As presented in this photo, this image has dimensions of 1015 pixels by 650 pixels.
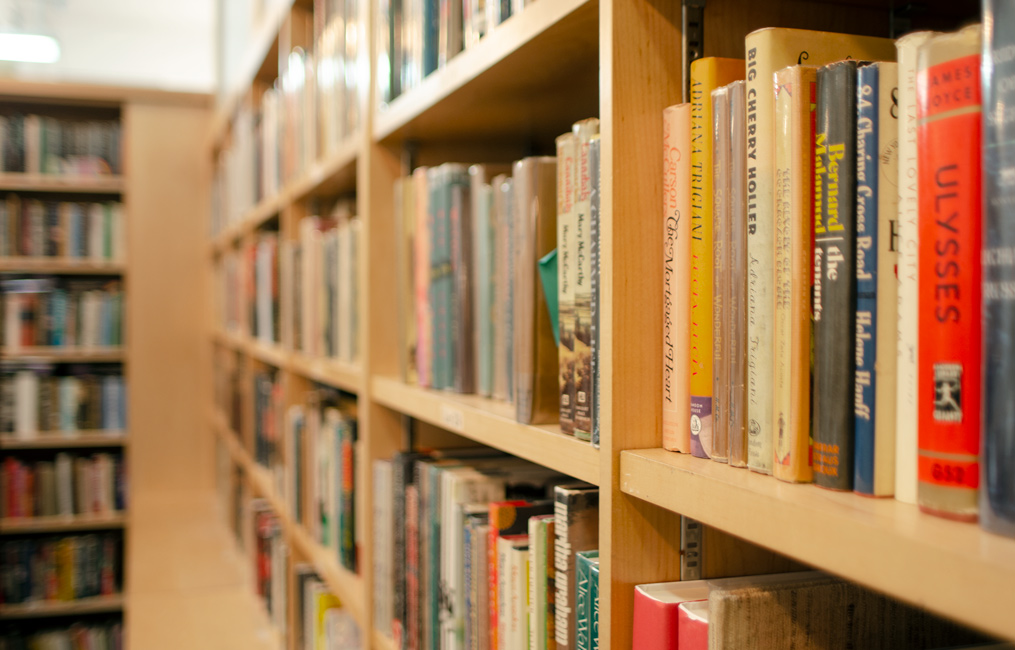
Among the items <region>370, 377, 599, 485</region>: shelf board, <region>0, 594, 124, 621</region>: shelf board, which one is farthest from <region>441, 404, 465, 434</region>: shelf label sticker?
<region>0, 594, 124, 621</region>: shelf board

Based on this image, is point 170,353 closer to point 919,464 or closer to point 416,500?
point 416,500

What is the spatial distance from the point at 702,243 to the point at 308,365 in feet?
4.03

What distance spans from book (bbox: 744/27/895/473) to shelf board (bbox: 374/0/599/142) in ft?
0.61

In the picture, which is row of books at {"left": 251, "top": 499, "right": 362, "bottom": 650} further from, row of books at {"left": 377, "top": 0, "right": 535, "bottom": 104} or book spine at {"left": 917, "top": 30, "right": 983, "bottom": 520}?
book spine at {"left": 917, "top": 30, "right": 983, "bottom": 520}

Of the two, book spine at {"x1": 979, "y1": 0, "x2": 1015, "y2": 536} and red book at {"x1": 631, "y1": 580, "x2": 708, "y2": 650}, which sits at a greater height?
book spine at {"x1": 979, "y1": 0, "x2": 1015, "y2": 536}

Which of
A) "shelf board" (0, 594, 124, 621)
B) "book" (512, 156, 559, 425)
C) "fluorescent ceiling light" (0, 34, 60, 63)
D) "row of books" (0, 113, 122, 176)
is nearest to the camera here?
"book" (512, 156, 559, 425)

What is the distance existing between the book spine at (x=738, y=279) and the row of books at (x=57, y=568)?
3508 mm

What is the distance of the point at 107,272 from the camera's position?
3.53 m

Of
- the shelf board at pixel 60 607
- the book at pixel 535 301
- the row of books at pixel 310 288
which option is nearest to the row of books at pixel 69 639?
the shelf board at pixel 60 607

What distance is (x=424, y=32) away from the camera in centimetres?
104

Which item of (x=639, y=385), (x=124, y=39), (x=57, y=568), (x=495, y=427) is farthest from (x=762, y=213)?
(x=124, y=39)

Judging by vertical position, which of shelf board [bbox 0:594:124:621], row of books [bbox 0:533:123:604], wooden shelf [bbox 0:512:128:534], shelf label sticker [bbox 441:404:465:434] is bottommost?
shelf board [bbox 0:594:124:621]

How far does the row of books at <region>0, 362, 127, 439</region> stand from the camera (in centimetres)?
324

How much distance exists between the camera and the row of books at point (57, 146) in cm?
331
